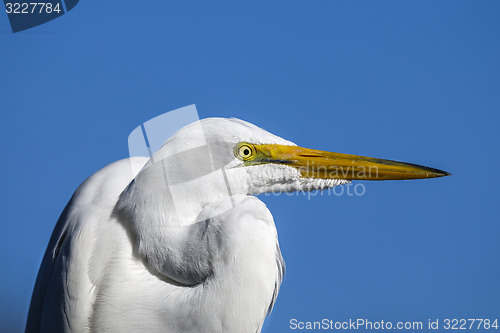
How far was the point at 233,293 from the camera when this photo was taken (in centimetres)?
160

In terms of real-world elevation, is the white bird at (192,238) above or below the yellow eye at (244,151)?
below

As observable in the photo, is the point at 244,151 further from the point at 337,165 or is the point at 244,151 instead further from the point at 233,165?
the point at 337,165

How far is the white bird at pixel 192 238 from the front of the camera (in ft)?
5.29

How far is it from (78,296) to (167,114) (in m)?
0.68

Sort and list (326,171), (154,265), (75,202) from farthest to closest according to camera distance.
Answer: (75,202) < (326,171) < (154,265)

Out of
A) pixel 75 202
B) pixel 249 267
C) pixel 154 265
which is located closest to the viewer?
pixel 249 267

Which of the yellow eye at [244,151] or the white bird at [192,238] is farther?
the yellow eye at [244,151]

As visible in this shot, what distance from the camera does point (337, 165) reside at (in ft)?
6.26

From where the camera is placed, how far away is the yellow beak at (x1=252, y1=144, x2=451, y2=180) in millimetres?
1813

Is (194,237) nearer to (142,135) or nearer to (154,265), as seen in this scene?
(154,265)

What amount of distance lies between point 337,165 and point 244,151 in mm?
352

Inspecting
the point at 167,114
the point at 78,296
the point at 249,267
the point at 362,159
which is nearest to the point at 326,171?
the point at 362,159

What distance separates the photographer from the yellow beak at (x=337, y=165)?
71.4 inches

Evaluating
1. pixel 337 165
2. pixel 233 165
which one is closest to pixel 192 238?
pixel 233 165
